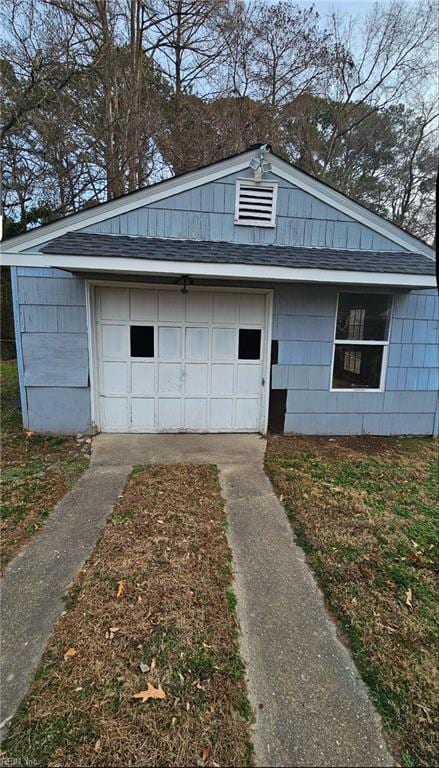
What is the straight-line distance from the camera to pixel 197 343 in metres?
6.00

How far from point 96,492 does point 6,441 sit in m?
2.35

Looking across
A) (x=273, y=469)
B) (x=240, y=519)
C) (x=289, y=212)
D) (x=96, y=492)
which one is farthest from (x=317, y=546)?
(x=289, y=212)

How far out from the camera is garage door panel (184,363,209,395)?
6.05 meters

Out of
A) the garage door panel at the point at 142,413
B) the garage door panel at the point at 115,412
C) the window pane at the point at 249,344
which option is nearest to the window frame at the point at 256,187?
the window pane at the point at 249,344

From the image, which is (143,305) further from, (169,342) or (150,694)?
(150,694)

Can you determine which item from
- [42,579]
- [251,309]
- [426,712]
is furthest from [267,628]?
[251,309]

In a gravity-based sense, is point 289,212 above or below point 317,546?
above

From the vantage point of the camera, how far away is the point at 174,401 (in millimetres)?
6102

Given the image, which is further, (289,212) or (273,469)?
Result: (289,212)

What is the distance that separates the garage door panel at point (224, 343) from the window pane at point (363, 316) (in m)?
1.76

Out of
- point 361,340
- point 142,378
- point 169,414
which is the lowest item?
point 169,414

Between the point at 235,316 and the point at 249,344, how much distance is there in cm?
52

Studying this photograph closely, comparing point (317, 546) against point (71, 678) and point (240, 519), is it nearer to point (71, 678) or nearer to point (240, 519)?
point (240, 519)

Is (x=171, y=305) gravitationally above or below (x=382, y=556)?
above
